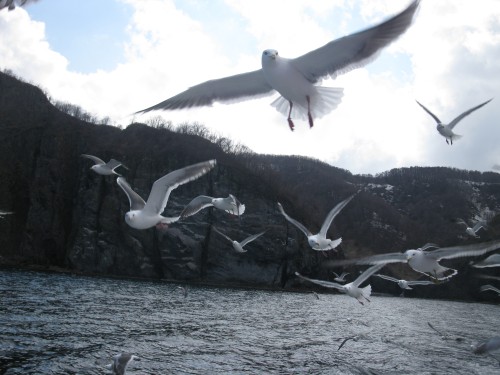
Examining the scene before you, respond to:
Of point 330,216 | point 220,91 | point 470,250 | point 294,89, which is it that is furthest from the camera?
point 330,216

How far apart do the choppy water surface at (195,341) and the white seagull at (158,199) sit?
11.2ft

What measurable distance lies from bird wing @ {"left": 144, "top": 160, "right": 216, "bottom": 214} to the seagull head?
218cm

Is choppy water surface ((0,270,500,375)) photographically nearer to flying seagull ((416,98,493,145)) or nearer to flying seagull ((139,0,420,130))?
flying seagull ((139,0,420,130))

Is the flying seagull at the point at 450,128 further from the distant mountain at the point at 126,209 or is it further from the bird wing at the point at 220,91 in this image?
the distant mountain at the point at 126,209

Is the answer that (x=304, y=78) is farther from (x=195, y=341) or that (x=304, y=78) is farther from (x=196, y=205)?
(x=195, y=341)

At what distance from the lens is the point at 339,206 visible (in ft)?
42.1

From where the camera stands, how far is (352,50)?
807 centimetres

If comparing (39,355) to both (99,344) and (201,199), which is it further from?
(201,199)

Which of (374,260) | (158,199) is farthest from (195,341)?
(158,199)

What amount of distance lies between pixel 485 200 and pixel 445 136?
116 m

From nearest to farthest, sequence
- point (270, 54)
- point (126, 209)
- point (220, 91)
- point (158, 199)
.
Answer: point (270, 54) < point (220, 91) < point (158, 199) < point (126, 209)

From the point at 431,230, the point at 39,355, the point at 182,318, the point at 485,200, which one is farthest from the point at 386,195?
the point at 39,355

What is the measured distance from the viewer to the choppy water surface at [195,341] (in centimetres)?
1189

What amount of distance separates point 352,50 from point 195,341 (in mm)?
10659
